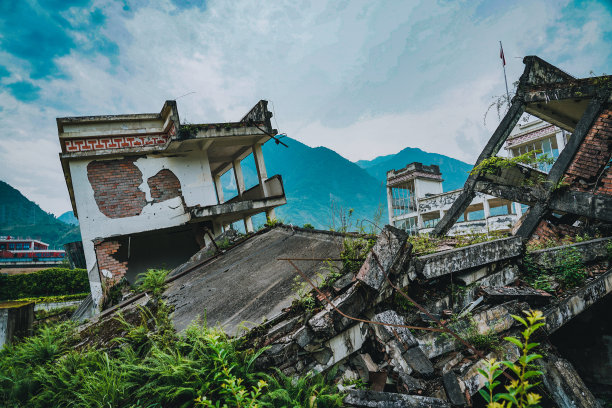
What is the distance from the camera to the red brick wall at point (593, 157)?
21.2 ft

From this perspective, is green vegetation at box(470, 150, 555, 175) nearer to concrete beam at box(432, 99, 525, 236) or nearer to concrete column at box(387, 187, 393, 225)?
concrete beam at box(432, 99, 525, 236)

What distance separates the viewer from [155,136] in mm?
11492

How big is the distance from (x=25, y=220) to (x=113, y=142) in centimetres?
12302

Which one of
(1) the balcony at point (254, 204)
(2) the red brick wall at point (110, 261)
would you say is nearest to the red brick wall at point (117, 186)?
(2) the red brick wall at point (110, 261)

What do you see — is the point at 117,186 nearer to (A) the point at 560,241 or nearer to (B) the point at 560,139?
(A) the point at 560,241

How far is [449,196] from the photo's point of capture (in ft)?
68.7

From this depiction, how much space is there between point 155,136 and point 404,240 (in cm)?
1095

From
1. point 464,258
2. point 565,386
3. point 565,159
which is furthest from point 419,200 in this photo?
point 565,386

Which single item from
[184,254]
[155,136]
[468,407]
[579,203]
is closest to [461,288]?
[468,407]

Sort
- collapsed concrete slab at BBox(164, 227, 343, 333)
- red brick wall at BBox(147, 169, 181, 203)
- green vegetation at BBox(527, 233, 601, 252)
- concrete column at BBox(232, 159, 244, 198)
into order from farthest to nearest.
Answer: concrete column at BBox(232, 159, 244, 198) < red brick wall at BBox(147, 169, 181, 203) < green vegetation at BBox(527, 233, 601, 252) < collapsed concrete slab at BBox(164, 227, 343, 333)

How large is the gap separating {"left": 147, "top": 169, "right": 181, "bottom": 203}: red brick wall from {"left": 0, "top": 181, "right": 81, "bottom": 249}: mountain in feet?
300

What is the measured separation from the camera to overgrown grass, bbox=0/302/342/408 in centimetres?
270

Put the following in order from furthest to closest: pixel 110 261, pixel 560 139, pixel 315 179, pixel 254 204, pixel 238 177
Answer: pixel 315 179 < pixel 560 139 < pixel 238 177 < pixel 254 204 < pixel 110 261

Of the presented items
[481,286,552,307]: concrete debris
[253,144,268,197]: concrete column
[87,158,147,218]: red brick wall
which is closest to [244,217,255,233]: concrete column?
[253,144,268,197]: concrete column
